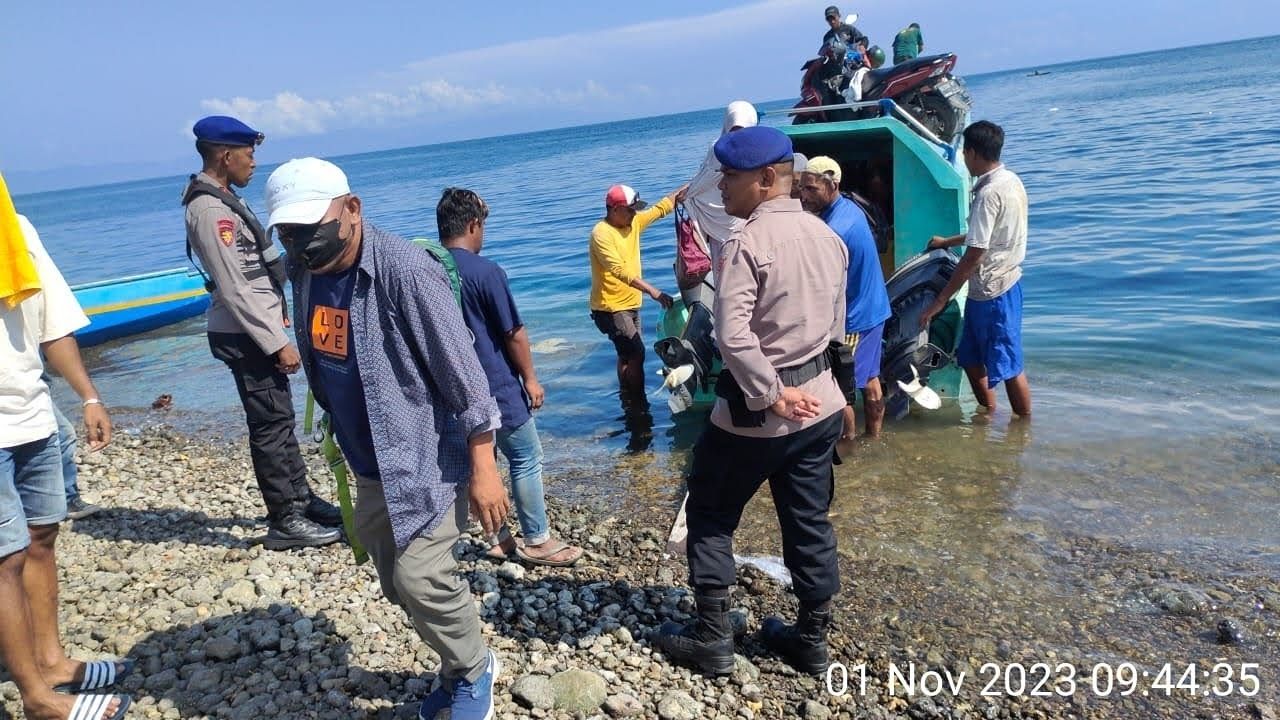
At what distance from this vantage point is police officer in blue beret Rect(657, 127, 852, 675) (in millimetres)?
3064

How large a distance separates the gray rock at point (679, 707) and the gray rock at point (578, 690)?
0.24 metres

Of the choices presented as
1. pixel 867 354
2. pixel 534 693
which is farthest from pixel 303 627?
pixel 867 354

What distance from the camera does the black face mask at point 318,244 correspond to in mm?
2557

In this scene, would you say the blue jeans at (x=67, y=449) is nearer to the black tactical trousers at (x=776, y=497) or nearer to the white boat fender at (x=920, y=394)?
the black tactical trousers at (x=776, y=497)

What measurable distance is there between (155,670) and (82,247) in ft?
134

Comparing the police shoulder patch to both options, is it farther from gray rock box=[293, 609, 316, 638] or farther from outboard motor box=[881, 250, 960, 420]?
outboard motor box=[881, 250, 960, 420]

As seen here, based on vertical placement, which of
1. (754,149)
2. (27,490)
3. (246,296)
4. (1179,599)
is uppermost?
(754,149)

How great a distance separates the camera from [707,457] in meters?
3.34

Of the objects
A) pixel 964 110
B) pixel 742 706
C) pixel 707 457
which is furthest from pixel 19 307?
pixel 964 110

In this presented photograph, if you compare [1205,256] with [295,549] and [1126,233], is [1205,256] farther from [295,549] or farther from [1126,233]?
[295,549]

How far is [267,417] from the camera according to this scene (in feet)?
15.1

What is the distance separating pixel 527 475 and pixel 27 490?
2128 millimetres

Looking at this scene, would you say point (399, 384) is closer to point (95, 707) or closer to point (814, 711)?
point (95, 707)

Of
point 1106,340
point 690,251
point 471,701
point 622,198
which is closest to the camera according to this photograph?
point 471,701
